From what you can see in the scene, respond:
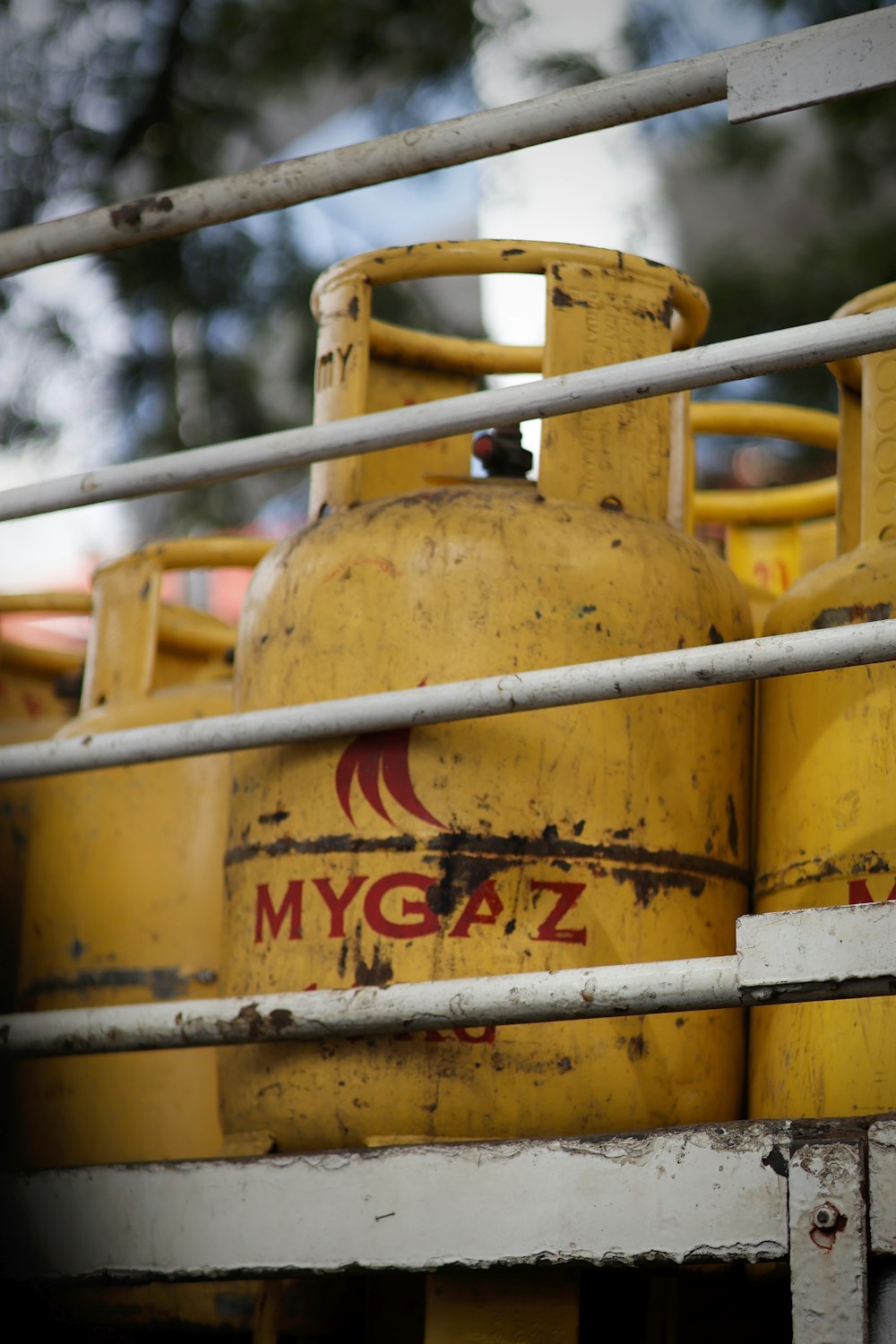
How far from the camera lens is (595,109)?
4.70 feet

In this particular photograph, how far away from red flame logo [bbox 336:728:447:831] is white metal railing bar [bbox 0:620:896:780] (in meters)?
0.05

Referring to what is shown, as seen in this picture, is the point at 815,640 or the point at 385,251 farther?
the point at 385,251

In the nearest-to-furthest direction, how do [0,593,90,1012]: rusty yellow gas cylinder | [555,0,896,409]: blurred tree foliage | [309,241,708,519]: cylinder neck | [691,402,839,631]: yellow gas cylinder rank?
1. [309,241,708,519]: cylinder neck
2. [0,593,90,1012]: rusty yellow gas cylinder
3. [691,402,839,631]: yellow gas cylinder
4. [555,0,896,409]: blurred tree foliage

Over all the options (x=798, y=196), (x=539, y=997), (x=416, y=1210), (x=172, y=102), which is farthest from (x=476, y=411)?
(x=798, y=196)

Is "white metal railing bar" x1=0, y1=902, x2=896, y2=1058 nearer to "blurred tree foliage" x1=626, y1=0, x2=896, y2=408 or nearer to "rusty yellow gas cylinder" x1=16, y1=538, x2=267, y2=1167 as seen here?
"rusty yellow gas cylinder" x1=16, y1=538, x2=267, y2=1167

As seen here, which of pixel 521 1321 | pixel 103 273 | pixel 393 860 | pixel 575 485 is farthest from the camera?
pixel 103 273

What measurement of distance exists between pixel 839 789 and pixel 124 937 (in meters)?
1.00

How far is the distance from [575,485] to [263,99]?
12.9 feet

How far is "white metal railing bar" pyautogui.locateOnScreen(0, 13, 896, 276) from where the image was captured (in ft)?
4.50

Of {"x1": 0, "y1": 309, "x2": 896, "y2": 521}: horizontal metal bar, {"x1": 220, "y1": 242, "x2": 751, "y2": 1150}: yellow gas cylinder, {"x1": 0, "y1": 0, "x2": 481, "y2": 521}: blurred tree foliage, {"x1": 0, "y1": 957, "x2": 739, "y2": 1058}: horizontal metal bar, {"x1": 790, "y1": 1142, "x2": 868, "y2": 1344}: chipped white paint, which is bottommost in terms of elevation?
{"x1": 790, "y1": 1142, "x2": 868, "y2": 1344}: chipped white paint

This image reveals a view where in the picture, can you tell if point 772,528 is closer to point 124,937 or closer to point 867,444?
point 867,444

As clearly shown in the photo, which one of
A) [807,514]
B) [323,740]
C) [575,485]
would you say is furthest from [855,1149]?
[807,514]

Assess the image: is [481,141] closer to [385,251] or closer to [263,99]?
[385,251]

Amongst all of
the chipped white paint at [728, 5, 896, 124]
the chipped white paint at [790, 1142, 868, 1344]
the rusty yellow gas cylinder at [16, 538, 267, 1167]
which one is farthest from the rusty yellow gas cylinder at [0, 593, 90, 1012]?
the chipped white paint at [728, 5, 896, 124]
